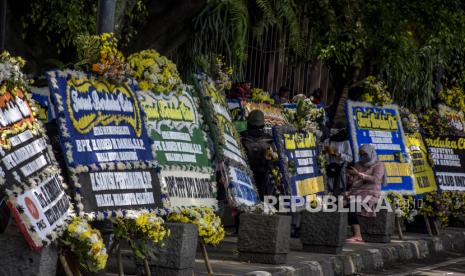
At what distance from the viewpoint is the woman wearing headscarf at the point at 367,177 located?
1439 cm

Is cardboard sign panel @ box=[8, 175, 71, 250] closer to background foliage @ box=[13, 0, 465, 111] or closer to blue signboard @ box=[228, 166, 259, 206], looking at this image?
blue signboard @ box=[228, 166, 259, 206]

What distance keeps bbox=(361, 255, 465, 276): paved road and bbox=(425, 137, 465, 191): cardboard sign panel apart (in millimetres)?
1784

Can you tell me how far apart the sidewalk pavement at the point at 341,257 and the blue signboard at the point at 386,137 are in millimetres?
823

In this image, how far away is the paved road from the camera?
1277cm

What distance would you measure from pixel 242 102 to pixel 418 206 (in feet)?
9.54

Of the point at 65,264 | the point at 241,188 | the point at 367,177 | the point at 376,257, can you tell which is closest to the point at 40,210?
the point at 65,264

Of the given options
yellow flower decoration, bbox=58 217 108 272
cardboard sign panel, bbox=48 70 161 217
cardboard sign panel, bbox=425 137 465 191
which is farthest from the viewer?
cardboard sign panel, bbox=425 137 465 191

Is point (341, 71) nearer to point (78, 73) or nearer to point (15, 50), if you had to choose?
point (15, 50)

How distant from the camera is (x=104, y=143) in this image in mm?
8344

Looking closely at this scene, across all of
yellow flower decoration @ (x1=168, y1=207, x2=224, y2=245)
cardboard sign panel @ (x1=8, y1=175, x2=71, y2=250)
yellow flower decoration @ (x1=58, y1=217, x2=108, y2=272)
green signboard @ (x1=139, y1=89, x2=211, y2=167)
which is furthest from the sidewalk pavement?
cardboard sign panel @ (x1=8, y1=175, x2=71, y2=250)

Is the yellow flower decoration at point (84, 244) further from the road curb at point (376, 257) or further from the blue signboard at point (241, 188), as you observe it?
the blue signboard at point (241, 188)

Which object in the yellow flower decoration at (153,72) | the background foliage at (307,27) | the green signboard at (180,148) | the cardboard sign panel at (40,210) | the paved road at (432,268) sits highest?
the background foliage at (307,27)

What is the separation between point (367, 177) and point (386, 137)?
1.05 m

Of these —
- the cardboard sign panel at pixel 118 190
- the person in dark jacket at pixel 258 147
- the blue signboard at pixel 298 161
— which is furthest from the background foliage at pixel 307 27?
the cardboard sign panel at pixel 118 190
